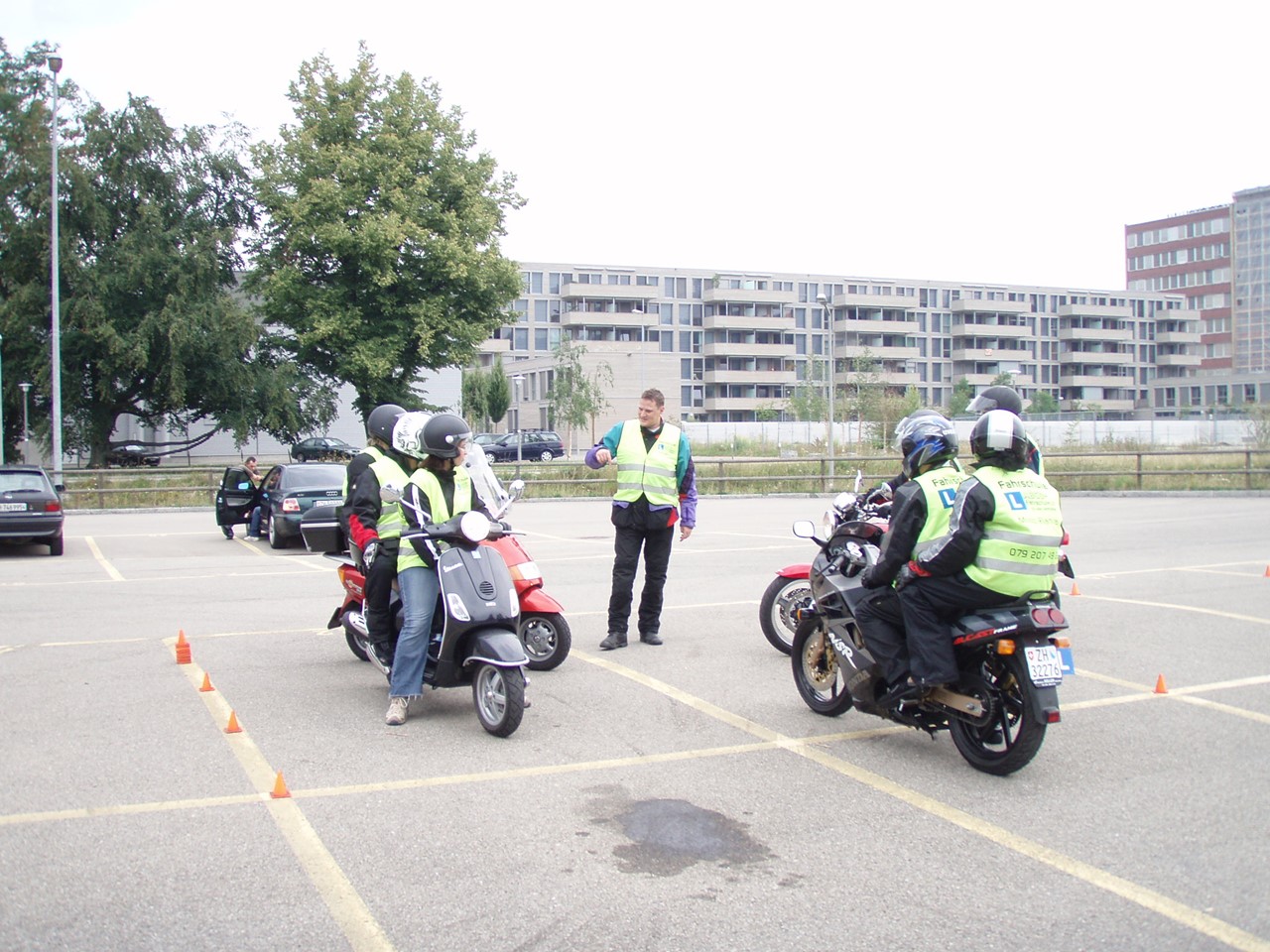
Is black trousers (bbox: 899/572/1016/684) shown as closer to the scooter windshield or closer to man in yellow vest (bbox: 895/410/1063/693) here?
man in yellow vest (bbox: 895/410/1063/693)

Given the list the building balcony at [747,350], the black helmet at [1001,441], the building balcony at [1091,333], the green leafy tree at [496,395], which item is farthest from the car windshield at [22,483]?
the building balcony at [1091,333]

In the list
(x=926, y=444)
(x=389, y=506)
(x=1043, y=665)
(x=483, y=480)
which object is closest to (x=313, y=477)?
(x=483, y=480)

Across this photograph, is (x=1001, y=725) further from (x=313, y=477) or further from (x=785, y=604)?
(x=313, y=477)

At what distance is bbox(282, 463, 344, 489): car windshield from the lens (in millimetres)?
19938

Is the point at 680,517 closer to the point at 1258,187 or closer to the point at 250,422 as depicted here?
the point at 250,422

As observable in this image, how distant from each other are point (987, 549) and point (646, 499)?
386 centimetres

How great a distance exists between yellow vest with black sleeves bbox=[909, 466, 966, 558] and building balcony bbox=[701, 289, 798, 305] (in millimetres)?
100935

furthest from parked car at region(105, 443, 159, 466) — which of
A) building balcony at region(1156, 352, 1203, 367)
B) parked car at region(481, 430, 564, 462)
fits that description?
building balcony at region(1156, 352, 1203, 367)

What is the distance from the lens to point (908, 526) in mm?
5887

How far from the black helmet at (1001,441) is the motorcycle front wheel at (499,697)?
2.67 metres

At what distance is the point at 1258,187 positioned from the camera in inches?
4589

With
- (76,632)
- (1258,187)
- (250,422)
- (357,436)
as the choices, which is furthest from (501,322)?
(1258,187)

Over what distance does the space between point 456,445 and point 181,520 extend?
21453 millimetres

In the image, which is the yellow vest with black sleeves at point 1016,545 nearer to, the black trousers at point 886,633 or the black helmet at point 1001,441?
the black helmet at point 1001,441
